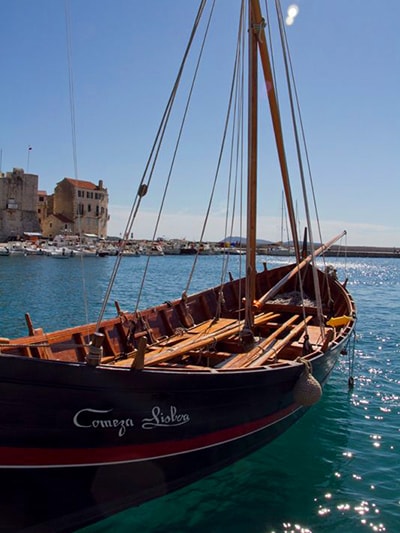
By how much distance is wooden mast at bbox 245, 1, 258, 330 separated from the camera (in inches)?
358

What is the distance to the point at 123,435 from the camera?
18.6 feet

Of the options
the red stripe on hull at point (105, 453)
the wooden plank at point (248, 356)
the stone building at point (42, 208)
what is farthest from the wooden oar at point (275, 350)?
the stone building at point (42, 208)

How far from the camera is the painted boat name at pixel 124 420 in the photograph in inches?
210

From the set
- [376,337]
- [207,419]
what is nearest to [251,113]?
[207,419]

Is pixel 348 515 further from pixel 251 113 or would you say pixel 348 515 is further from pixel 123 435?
pixel 251 113

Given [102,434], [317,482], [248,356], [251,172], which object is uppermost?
[251,172]

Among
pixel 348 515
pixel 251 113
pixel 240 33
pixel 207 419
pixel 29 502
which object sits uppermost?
pixel 240 33

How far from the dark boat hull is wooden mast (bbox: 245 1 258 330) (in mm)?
2685

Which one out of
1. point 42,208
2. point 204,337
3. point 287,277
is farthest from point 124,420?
point 42,208

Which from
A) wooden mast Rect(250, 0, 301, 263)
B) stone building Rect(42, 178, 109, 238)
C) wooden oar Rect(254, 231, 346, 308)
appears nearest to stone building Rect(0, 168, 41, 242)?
stone building Rect(42, 178, 109, 238)

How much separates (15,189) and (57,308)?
78725 millimetres

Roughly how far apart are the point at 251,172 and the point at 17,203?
313ft

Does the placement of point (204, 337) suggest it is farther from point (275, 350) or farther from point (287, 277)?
point (287, 277)

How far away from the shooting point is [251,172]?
959cm
